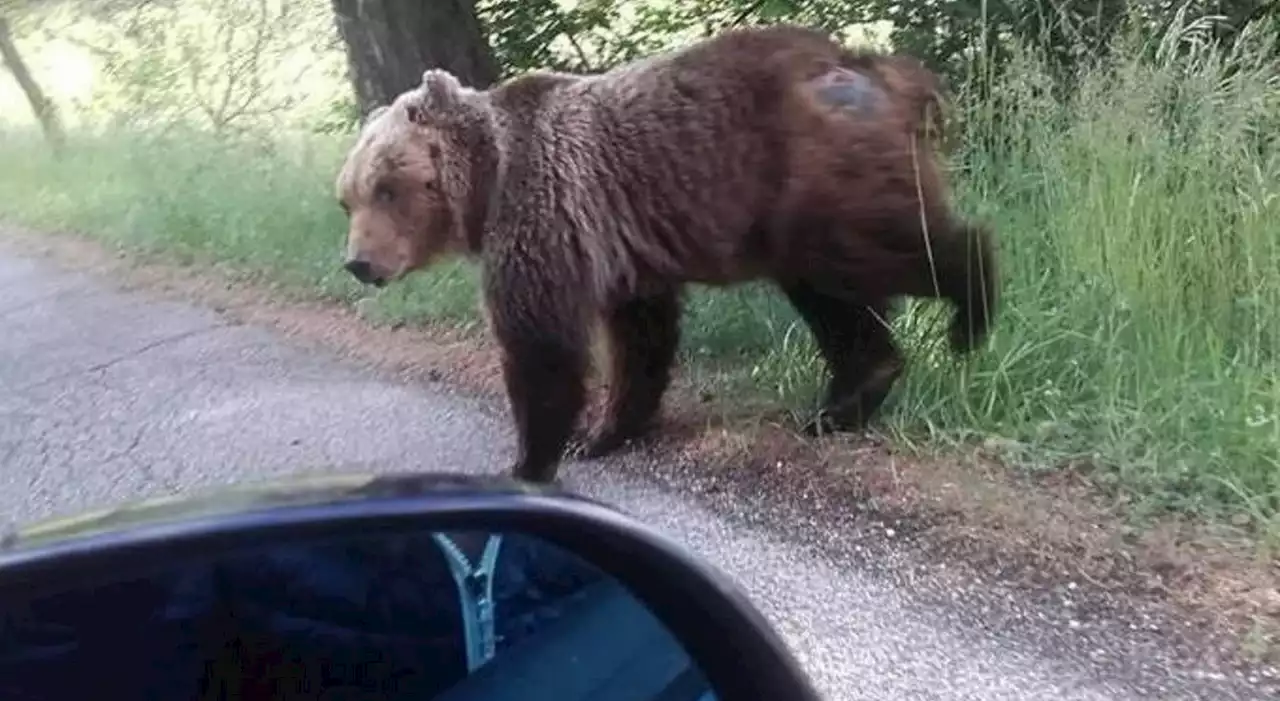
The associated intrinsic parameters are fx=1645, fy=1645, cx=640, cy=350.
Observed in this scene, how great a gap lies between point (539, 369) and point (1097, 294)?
Result: 1.54 m

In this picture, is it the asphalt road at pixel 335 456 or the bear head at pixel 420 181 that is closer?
the asphalt road at pixel 335 456

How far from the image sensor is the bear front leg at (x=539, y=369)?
165 inches

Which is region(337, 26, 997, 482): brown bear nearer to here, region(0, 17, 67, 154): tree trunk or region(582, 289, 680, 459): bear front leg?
region(582, 289, 680, 459): bear front leg

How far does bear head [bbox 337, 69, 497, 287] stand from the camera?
4211 mm

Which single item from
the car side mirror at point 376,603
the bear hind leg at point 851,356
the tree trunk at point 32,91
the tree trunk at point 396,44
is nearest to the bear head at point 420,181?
the bear hind leg at point 851,356

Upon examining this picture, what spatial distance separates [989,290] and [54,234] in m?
2.78

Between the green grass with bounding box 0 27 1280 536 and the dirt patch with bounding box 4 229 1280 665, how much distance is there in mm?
93

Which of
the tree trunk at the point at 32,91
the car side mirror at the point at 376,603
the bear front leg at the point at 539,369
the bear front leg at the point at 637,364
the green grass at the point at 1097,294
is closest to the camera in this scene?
the car side mirror at the point at 376,603

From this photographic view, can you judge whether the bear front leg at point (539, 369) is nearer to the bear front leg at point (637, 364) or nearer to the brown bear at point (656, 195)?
the brown bear at point (656, 195)

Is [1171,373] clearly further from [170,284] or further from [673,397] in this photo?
[170,284]

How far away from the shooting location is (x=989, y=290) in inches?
174

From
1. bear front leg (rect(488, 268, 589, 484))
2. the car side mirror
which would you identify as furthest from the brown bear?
the car side mirror

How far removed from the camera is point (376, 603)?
1546mm

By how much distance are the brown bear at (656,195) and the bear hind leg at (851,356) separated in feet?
0.05
